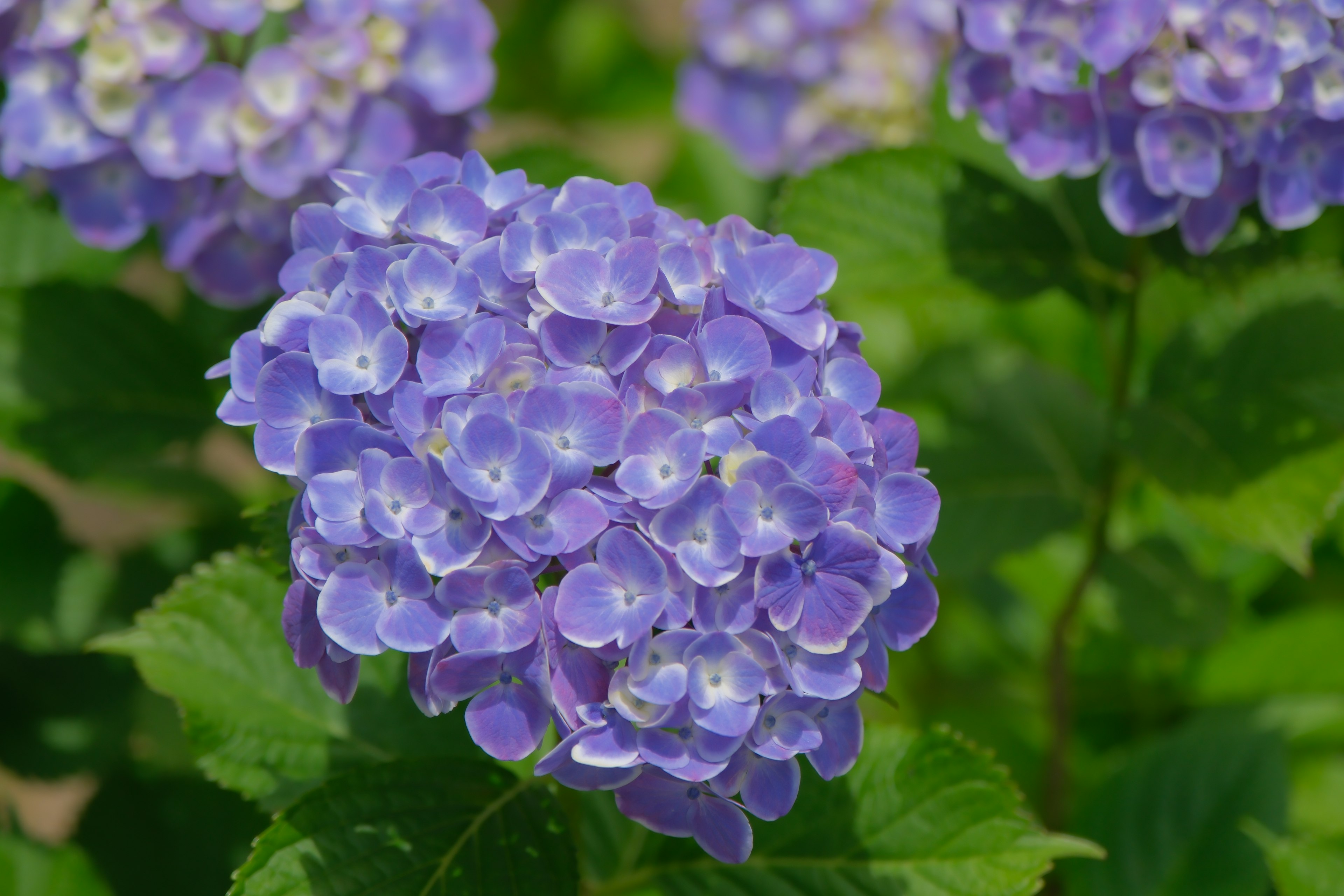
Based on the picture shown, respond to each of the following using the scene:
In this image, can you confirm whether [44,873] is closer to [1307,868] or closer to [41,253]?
[41,253]

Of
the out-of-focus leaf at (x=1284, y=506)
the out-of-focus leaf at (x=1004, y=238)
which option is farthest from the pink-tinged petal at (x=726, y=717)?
the out-of-focus leaf at (x=1004, y=238)

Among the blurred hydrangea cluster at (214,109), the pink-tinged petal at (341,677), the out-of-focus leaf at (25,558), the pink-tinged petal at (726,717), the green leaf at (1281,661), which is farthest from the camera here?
Result: the green leaf at (1281,661)

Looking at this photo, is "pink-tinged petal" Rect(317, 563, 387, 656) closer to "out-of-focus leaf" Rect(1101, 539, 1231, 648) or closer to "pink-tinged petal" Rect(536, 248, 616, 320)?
"pink-tinged petal" Rect(536, 248, 616, 320)

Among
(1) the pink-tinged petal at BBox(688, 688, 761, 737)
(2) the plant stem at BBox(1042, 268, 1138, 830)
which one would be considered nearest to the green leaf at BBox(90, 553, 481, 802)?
(1) the pink-tinged petal at BBox(688, 688, 761, 737)

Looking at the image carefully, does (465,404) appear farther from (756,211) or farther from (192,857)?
(756,211)

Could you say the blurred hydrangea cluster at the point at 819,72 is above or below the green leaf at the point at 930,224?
below

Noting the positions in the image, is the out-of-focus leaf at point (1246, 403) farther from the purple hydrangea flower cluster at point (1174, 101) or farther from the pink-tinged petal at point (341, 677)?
the pink-tinged petal at point (341, 677)

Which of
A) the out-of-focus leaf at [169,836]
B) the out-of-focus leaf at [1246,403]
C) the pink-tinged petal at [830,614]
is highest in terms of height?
the pink-tinged petal at [830,614]
